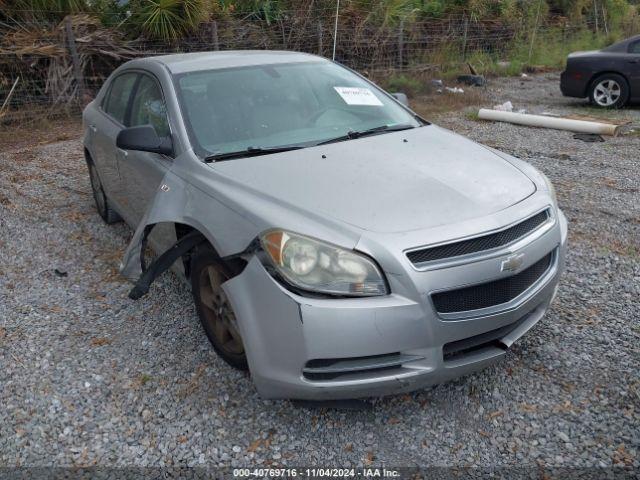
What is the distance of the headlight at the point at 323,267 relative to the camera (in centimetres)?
227

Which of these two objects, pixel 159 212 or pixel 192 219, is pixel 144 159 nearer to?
pixel 159 212

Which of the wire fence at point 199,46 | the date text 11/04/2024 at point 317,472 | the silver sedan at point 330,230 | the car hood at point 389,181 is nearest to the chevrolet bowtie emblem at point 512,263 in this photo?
the silver sedan at point 330,230

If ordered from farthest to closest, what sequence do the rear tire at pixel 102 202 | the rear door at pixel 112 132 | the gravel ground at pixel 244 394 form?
the rear tire at pixel 102 202
the rear door at pixel 112 132
the gravel ground at pixel 244 394

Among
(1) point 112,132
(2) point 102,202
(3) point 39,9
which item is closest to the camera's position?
(1) point 112,132

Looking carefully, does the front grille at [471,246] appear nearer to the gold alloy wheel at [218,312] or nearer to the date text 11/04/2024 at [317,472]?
the date text 11/04/2024 at [317,472]

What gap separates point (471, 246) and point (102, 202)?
378 cm

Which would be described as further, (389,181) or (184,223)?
(184,223)

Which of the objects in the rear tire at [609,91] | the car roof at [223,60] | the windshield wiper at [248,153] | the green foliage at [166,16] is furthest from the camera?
the green foliage at [166,16]

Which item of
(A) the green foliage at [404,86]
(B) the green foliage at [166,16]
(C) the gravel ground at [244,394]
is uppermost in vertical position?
(B) the green foliage at [166,16]

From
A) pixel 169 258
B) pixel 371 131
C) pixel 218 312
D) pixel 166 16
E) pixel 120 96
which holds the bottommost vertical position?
pixel 218 312

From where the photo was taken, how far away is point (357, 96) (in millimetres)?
3809

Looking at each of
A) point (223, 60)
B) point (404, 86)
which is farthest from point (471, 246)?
point (404, 86)

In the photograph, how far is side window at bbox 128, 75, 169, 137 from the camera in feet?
11.4

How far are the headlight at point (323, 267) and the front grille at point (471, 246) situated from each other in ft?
0.61
